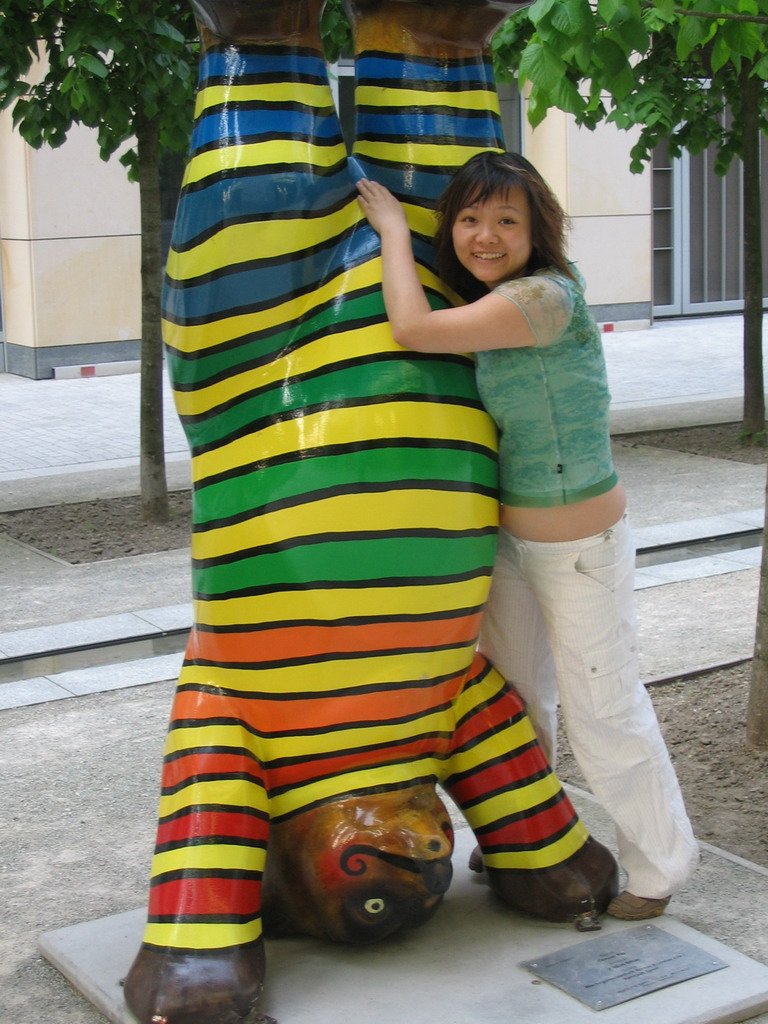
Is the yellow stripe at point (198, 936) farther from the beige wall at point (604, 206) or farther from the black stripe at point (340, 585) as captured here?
the beige wall at point (604, 206)

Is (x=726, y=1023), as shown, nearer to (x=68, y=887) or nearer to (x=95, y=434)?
(x=68, y=887)

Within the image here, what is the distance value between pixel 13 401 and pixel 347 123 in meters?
4.69

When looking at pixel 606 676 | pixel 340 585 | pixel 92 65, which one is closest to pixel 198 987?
pixel 340 585

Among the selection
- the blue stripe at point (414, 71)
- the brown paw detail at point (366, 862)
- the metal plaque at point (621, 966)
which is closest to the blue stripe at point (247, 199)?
the blue stripe at point (414, 71)

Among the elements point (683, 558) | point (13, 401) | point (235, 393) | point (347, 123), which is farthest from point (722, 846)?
point (347, 123)

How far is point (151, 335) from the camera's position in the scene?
827 centimetres

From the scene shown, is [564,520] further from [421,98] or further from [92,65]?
[92,65]

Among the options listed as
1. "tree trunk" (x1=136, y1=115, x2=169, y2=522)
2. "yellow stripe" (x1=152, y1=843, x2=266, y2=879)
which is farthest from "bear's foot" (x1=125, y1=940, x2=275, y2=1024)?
"tree trunk" (x1=136, y1=115, x2=169, y2=522)

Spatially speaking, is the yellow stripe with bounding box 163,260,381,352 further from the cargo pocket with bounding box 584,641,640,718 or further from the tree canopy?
the tree canopy

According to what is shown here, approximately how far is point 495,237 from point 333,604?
87 centimetres

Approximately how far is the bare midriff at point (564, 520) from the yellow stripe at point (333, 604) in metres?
0.23

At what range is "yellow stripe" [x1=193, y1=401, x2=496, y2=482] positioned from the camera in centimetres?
298

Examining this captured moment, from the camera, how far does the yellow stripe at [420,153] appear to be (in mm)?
3172

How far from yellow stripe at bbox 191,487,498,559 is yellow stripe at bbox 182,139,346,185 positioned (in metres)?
0.72
